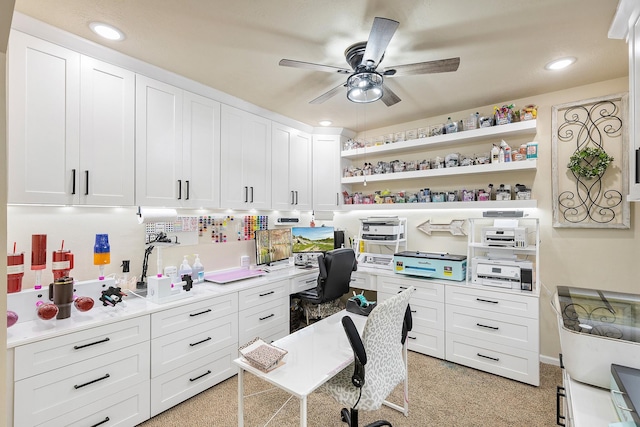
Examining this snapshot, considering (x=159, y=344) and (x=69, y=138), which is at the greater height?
(x=69, y=138)

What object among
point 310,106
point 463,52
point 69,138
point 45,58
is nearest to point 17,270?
point 69,138

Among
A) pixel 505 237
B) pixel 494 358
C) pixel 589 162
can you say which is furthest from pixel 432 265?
pixel 589 162

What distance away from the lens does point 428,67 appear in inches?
75.9

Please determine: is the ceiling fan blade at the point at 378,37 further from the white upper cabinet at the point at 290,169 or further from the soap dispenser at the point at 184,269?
the soap dispenser at the point at 184,269

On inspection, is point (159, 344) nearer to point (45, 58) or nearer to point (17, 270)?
point (17, 270)

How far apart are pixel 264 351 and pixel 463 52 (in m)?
2.43

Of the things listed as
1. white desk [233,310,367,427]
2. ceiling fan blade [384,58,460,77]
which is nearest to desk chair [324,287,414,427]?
white desk [233,310,367,427]

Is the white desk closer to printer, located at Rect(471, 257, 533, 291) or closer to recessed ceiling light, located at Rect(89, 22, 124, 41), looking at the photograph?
printer, located at Rect(471, 257, 533, 291)

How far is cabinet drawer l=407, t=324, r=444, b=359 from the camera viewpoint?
2943 millimetres

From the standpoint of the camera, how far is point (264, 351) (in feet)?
5.16

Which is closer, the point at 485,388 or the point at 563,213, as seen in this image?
the point at 485,388

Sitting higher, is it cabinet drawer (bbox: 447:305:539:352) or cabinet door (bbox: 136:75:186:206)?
cabinet door (bbox: 136:75:186:206)

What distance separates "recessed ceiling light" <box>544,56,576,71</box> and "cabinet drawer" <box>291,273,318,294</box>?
9.65 ft

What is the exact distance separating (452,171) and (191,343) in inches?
120
